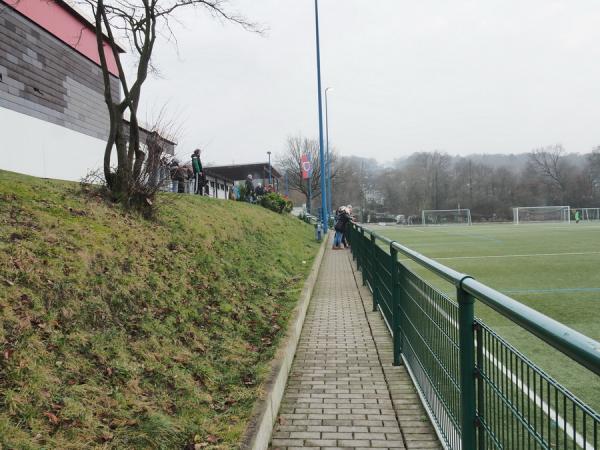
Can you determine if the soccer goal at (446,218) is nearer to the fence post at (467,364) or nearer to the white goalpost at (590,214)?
the white goalpost at (590,214)

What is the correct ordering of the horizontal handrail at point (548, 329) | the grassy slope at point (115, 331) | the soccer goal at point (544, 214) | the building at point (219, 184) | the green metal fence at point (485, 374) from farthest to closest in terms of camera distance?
1. the soccer goal at point (544, 214)
2. the building at point (219, 184)
3. the grassy slope at point (115, 331)
4. the green metal fence at point (485, 374)
5. the horizontal handrail at point (548, 329)

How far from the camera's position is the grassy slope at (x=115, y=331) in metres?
2.86

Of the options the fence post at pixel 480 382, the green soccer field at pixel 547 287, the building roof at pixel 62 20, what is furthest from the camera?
the building roof at pixel 62 20

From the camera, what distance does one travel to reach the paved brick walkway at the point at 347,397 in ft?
11.3

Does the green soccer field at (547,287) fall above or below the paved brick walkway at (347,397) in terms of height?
above

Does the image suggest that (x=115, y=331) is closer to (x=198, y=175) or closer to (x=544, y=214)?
(x=198, y=175)

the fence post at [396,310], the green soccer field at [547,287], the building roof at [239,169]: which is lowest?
the green soccer field at [547,287]

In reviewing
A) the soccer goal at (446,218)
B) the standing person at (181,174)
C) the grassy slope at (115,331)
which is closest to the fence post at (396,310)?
the grassy slope at (115,331)

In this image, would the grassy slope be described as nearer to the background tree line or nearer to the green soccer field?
the green soccer field

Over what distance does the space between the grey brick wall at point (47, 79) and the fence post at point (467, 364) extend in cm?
1178

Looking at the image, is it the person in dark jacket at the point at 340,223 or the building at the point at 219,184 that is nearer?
the person in dark jacket at the point at 340,223

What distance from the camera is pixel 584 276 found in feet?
34.8

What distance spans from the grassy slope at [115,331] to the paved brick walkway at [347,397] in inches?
16.4

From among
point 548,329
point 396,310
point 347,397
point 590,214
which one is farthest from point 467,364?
point 590,214
